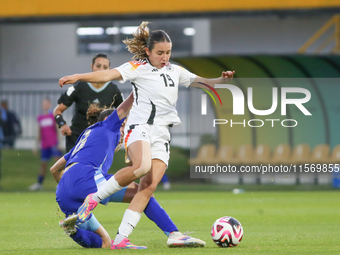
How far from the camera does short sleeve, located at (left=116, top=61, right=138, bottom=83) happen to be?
492 cm

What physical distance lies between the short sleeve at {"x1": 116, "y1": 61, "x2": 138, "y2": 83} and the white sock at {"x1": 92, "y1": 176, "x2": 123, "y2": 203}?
87 centimetres

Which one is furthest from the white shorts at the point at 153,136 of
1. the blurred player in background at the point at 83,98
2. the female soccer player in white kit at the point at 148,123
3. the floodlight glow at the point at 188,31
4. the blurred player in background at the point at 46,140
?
the floodlight glow at the point at 188,31

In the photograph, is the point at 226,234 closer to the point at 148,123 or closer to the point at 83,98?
the point at 148,123

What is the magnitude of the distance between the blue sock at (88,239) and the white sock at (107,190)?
476 millimetres

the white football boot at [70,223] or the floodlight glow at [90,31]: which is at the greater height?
the floodlight glow at [90,31]

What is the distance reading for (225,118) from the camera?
682 inches

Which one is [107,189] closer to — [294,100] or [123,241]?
[123,241]

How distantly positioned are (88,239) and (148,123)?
1205 mm

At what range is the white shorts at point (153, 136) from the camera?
16.3ft

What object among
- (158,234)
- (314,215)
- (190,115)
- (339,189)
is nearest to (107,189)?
(158,234)

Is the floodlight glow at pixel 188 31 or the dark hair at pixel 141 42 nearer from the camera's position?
the dark hair at pixel 141 42

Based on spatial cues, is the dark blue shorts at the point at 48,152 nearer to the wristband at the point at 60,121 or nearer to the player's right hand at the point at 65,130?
the wristband at the point at 60,121

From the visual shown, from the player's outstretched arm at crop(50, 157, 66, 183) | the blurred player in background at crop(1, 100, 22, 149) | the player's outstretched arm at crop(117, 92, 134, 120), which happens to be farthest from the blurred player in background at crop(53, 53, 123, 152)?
the blurred player in background at crop(1, 100, 22, 149)

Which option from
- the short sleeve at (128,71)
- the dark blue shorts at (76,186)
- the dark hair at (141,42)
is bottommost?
the dark blue shorts at (76,186)
